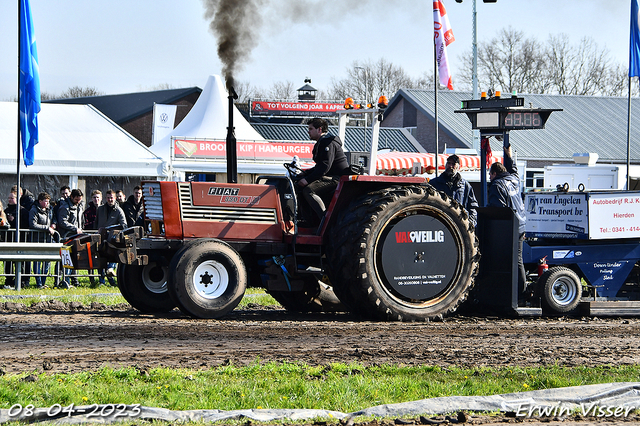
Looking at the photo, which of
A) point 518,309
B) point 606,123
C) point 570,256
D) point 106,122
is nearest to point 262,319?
point 518,309

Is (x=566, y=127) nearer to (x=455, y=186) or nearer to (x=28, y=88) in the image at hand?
(x=28, y=88)

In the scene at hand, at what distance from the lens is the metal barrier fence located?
41.9 feet

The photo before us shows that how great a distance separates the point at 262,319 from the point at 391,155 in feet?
53.7

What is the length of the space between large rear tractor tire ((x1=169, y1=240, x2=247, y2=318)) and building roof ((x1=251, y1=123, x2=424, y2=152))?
107ft

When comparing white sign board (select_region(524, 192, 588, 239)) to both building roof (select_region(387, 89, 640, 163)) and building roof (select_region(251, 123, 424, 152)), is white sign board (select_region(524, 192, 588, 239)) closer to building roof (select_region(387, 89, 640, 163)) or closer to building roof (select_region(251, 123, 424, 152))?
building roof (select_region(387, 89, 640, 163))

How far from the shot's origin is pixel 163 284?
30.6 ft

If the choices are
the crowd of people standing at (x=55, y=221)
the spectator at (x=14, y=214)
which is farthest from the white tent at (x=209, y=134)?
the crowd of people standing at (x=55, y=221)

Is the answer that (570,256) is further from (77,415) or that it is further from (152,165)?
(152,165)

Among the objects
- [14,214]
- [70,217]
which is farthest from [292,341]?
[14,214]

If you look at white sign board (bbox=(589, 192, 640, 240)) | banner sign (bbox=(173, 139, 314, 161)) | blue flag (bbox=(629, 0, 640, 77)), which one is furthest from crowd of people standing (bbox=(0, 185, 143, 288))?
blue flag (bbox=(629, 0, 640, 77))

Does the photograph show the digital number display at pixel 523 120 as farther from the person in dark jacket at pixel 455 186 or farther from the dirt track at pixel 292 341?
the dirt track at pixel 292 341

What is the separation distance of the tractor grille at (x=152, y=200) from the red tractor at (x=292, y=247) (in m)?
0.02

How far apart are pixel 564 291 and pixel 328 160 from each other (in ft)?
11.7

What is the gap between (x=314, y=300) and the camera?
9.89 m
